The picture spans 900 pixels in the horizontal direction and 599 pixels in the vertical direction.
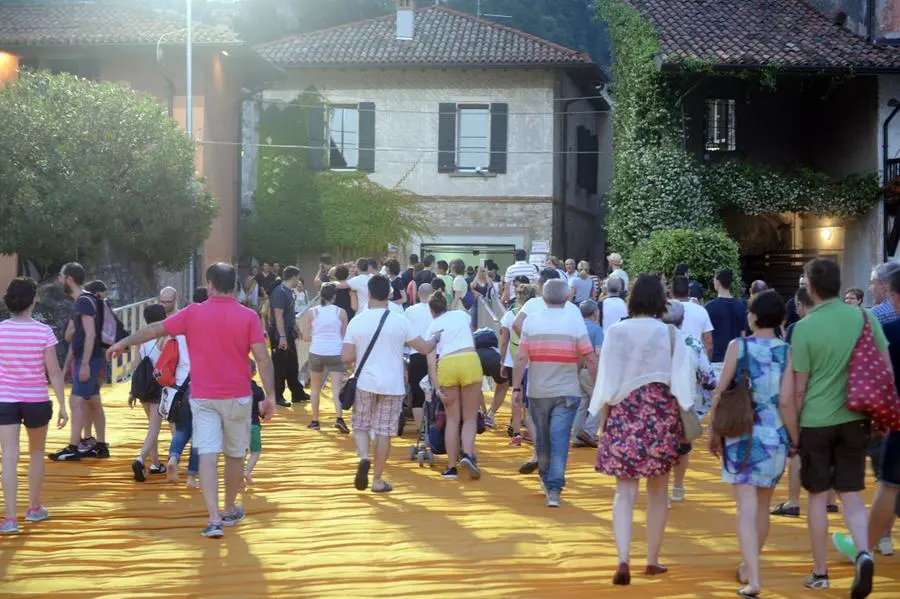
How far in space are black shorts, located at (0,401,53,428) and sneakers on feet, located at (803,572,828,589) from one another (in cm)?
552

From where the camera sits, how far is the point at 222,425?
948cm

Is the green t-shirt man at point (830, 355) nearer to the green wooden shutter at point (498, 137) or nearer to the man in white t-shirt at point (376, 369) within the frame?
the man in white t-shirt at point (376, 369)

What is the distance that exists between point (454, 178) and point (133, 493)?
80.2 feet

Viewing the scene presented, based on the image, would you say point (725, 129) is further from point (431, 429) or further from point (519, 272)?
point (431, 429)

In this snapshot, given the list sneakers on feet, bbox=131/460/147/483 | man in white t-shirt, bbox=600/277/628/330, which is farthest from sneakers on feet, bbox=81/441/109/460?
man in white t-shirt, bbox=600/277/628/330

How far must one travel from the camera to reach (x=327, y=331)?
1575 cm

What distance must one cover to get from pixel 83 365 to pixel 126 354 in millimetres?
11120

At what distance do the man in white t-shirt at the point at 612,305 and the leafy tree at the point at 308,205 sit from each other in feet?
64.9

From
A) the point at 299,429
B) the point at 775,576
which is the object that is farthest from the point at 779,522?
the point at 299,429

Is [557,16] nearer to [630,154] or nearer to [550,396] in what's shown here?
[630,154]

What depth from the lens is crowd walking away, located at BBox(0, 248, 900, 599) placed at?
757 cm

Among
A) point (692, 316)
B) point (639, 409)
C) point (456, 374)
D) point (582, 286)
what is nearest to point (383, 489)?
point (456, 374)

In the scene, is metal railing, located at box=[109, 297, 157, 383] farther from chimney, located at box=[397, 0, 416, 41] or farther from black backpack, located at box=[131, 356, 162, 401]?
chimney, located at box=[397, 0, 416, 41]

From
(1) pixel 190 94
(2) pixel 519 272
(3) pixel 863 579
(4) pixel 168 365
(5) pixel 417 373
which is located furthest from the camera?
(1) pixel 190 94
